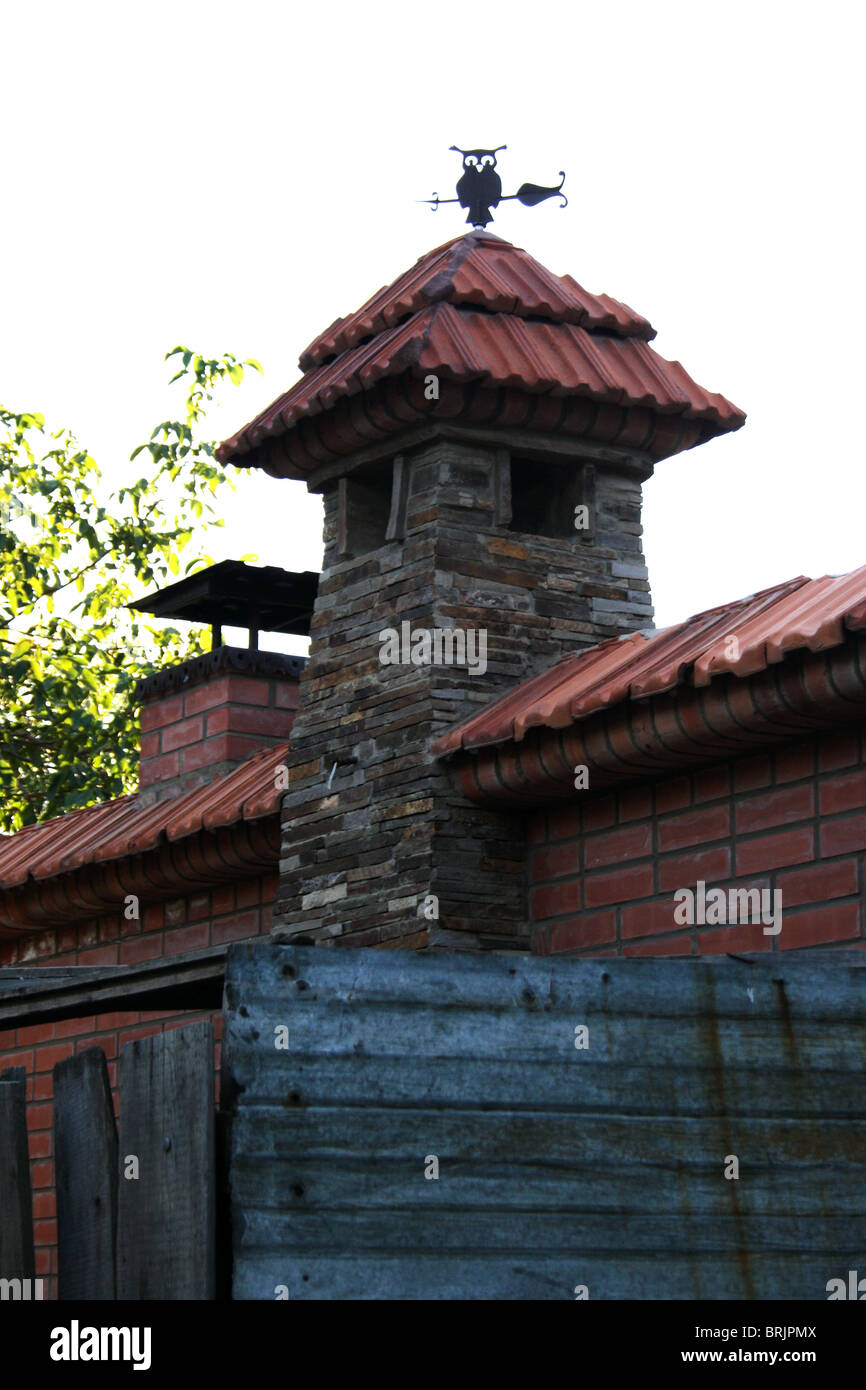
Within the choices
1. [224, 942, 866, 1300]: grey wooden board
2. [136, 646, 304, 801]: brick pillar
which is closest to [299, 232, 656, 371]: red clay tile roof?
[136, 646, 304, 801]: brick pillar

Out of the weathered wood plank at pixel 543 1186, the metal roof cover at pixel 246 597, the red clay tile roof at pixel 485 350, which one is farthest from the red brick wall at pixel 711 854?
the metal roof cover at pixel 246 597

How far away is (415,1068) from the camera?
3713 millimetres

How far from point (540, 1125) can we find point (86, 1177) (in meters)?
0.85

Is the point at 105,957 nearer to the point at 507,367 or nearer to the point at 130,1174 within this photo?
the point at 507,367

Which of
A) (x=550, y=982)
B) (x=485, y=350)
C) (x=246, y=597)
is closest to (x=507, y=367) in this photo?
(x=485, y=350)

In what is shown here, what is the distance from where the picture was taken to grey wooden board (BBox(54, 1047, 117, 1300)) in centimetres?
370

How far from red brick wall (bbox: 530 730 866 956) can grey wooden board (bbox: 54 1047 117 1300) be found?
2.93 meters

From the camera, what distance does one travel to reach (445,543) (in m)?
7.97

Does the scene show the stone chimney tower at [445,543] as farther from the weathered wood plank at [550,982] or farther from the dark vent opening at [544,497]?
the weathered wood plank at [550,982]

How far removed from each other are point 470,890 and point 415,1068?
3.66m

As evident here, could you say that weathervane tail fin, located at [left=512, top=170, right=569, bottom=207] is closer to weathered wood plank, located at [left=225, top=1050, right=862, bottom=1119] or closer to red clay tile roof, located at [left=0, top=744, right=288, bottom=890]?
red clay tile roof, located at [left=0, top=744, right=288, bottom=890]

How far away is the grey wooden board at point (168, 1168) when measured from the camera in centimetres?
346

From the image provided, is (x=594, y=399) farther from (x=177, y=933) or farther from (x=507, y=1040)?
(x=507, y=1040)

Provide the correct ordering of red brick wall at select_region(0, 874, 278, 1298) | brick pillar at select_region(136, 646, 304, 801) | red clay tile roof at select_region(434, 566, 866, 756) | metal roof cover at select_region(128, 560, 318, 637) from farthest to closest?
metal roof cover at select_region(128, 560, 318, 637) < brick pillar at select_region(136, 646, 304, 801) < red brick wall at select_region(0, 874, 278, 1298) < red clay tile roof at select_region(434, 566, 866, 756)
